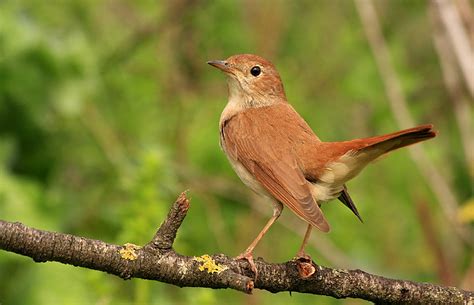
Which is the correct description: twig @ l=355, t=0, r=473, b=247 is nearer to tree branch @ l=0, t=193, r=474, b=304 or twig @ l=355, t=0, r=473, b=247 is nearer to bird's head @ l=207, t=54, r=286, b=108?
bird's head @ l=207, t=54, r=286, b=108

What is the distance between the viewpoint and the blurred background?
627 centimetres

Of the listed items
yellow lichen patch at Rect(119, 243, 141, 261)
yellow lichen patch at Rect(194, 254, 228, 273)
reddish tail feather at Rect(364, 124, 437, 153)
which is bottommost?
yellow lichen patch at Rect(119, 243, 141, 261)

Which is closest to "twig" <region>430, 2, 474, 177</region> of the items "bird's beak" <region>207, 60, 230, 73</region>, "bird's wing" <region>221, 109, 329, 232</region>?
"bird's beak" <region>207, 60, 230, 73</region>

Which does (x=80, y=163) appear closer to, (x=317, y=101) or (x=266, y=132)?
(x=317, y=101)

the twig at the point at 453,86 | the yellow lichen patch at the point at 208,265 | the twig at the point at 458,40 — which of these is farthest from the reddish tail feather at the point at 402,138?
the twig at the point at 453,86

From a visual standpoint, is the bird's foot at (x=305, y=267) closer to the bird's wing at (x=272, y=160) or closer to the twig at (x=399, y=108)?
the bird's wing at (x=272, y=160)

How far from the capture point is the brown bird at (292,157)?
3.87m

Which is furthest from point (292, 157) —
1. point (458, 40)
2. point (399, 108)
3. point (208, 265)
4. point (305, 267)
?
point (458, 40)

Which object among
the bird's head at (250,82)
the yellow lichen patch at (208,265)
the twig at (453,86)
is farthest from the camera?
the twig at (453,86)

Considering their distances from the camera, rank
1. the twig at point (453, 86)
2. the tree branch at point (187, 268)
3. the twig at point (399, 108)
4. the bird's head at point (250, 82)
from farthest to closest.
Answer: the twig at point (453, 86), the twig at point (399, 108), the bird's head at point (250, 82), the tree branch at point (187, 268)

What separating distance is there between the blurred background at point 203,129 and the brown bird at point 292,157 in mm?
1019

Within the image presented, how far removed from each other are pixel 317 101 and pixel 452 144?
4.31 ft

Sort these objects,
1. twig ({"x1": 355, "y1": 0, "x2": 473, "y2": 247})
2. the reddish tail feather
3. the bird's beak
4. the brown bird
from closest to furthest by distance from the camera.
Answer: the reddish tail feather < the brown bird < the bird's beak < twig ({"x1": 355, "y1": 0, "x2": 473, "y2": 247})

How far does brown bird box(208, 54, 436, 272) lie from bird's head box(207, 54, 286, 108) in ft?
0.62
